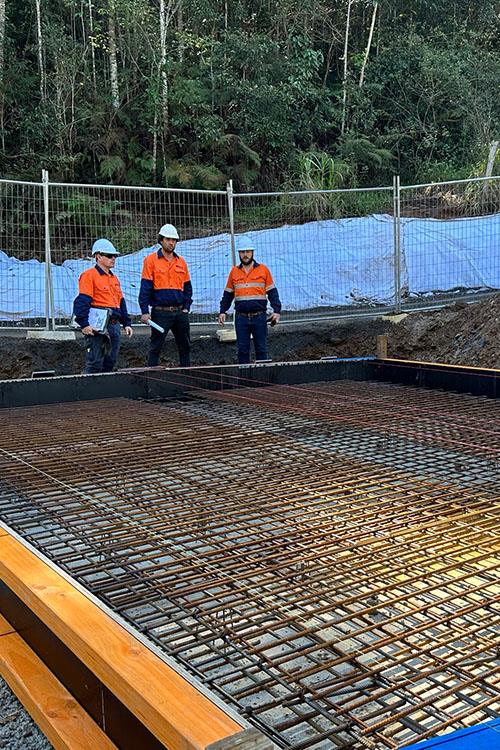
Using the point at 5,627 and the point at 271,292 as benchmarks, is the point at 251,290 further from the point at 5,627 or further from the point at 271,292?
the point at 5,627

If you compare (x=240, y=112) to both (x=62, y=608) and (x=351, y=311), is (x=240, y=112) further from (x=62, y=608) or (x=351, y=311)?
(x=62, y=608)

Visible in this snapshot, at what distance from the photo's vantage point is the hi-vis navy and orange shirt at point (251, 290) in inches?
286

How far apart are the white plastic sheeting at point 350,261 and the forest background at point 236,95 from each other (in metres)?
3.91

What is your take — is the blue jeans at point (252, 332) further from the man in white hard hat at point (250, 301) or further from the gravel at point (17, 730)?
the gravel at point (17, 730)

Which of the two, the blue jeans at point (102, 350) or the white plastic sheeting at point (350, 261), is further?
the white plastic sheeting at point (350, 261)

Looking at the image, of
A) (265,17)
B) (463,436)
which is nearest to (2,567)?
(463,436)

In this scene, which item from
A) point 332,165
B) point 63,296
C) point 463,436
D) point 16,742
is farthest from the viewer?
point 332,165

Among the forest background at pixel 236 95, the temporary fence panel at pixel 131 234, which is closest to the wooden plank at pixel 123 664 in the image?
the temporary fence panel at pixel 131 234

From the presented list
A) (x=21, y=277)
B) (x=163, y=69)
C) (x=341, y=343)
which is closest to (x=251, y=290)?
(x=341, y=343)

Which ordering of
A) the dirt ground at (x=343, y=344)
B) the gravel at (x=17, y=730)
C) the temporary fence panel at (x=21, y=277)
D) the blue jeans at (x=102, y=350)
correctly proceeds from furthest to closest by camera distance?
the temporary fence panel at (x=21, y=277) < the dirt ground at (x=343, y=344) < the blue jeans at (x=102, y=350) < the gravel at (x=17, y=730)

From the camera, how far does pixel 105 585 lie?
1.98m

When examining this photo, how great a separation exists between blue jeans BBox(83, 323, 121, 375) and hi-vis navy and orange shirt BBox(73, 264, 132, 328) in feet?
0.47

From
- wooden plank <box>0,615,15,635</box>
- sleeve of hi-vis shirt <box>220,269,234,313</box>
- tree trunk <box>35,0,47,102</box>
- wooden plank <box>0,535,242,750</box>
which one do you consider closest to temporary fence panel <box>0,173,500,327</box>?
sleeve of hi-vis shirt <box>220,269,234,313</box>

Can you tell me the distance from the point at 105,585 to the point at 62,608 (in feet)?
1.55
